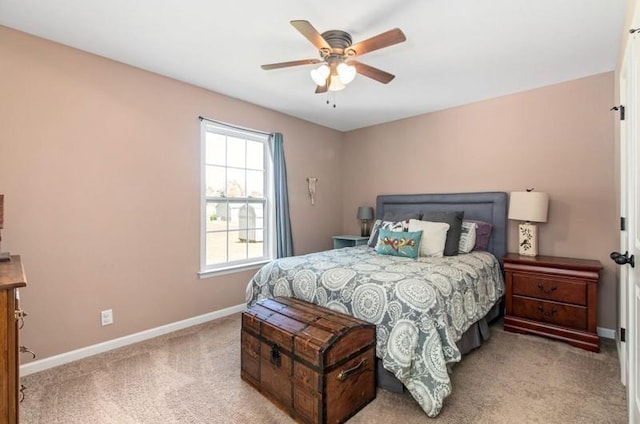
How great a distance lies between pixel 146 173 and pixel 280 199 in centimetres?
154

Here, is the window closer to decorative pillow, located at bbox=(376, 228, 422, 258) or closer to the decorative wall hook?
the decorative wall hook

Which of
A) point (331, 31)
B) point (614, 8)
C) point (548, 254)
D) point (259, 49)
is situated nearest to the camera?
point (614, 8)

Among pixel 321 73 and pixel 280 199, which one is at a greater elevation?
pixel 321 73

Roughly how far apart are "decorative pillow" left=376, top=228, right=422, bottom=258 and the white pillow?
0.14 metres

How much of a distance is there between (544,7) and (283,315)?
257 cm

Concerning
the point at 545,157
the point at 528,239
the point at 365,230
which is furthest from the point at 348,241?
the point at 545,157

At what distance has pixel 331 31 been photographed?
7.14ft

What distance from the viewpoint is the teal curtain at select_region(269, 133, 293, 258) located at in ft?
13.0

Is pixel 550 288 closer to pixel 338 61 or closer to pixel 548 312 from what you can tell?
pixel 548 312

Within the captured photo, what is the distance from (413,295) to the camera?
76.8 inches

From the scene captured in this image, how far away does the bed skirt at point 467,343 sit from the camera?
2025 millimetres

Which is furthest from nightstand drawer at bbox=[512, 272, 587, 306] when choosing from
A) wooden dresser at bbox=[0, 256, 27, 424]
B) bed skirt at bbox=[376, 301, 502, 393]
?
wooden dresser at bbox=[0, 256, 27, 424]

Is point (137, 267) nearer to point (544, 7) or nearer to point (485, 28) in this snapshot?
point (485, 28)

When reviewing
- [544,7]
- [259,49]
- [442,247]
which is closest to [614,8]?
[544,7]
